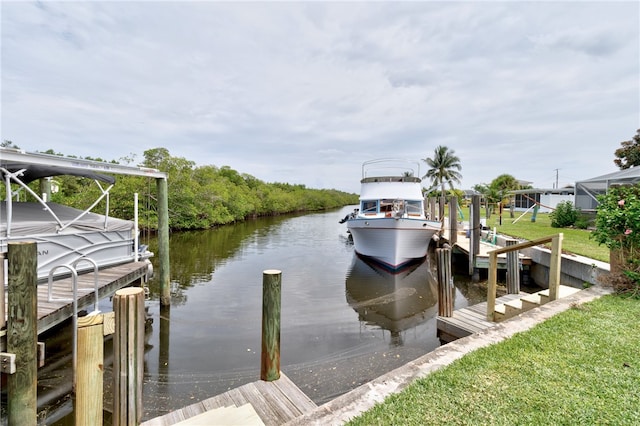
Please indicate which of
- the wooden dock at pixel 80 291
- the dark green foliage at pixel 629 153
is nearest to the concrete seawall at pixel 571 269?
the wooden dock at pixel 80 291

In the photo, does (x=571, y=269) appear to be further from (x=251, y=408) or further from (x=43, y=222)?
(x=43, y=222)

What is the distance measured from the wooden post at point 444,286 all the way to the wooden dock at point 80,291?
6.21 meters

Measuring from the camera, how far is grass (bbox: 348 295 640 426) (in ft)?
8.62

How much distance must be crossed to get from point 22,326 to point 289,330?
18.4 feet

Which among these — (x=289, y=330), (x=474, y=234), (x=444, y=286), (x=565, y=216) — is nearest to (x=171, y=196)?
(x=289, y=330)

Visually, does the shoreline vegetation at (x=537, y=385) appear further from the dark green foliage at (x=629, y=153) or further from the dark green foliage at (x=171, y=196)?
the dark green foliage at (x=629, y=153)

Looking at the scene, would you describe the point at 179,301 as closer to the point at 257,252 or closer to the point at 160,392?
the point at 160,392

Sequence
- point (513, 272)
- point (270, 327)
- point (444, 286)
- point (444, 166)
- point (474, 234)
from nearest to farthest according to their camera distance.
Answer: point (270, 327)
point (444, 286)
point (513, 272)
point (474, 234)
point (444, 166)

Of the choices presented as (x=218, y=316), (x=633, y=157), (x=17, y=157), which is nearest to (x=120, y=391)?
(x=17, y=157)

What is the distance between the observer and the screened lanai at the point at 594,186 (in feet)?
48.0

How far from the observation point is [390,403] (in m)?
2.87

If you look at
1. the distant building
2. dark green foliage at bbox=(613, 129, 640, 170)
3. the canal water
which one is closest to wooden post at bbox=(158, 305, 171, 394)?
the canal water

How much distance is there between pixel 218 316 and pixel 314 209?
66.3 metres

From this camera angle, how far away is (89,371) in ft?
7.80
